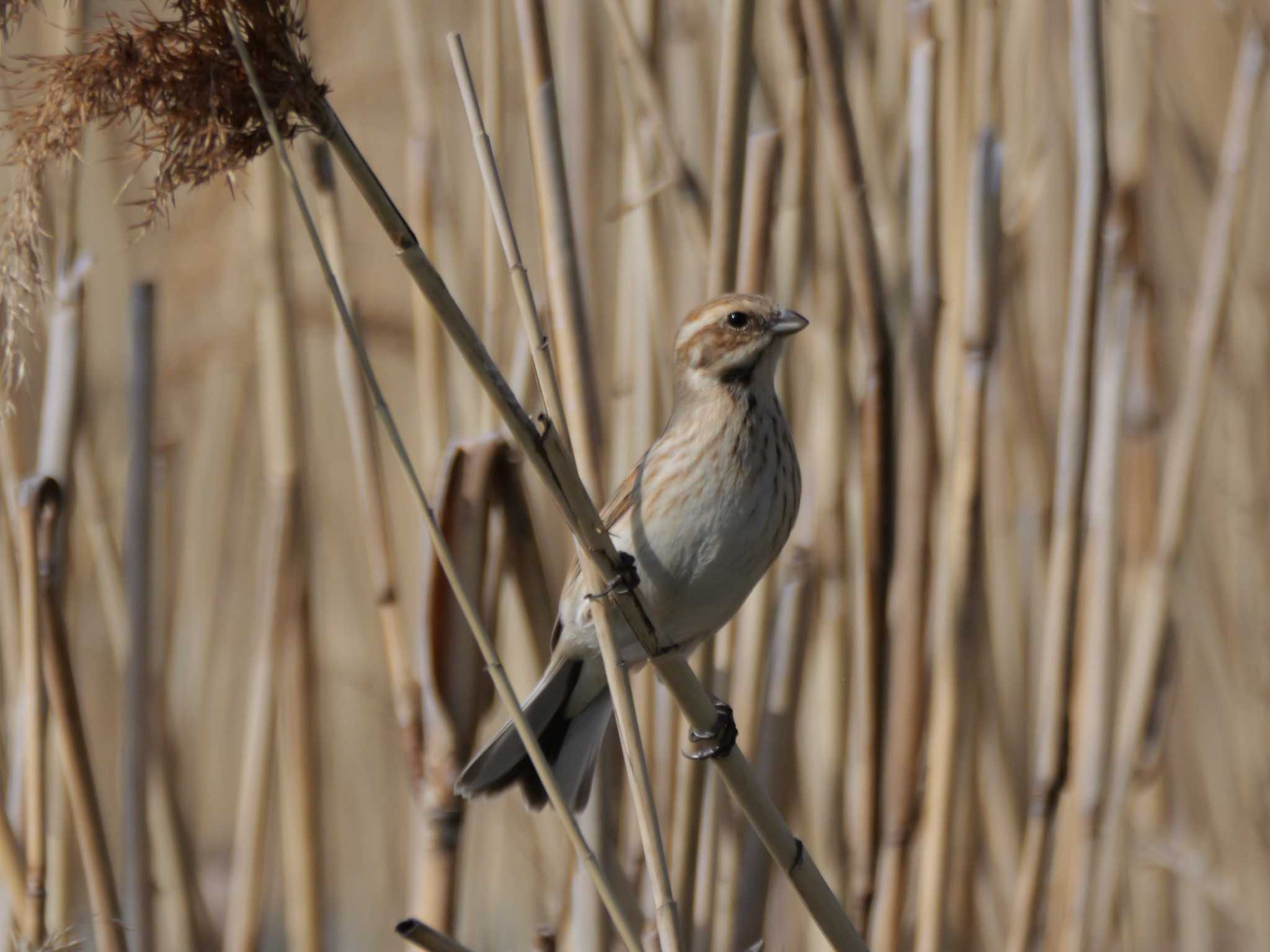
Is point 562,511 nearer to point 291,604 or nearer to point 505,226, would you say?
point 505,226

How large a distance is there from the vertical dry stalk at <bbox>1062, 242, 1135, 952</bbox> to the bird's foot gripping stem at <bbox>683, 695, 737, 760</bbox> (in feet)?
1.61

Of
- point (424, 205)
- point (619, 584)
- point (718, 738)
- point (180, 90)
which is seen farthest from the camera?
point (424, 205)

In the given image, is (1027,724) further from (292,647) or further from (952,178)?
(292,647)

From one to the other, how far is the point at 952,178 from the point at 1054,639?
59 centimetres

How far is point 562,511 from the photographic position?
38.1 inches

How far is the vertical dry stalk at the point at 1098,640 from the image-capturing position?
163cm

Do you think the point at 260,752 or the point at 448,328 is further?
the point at 260,752

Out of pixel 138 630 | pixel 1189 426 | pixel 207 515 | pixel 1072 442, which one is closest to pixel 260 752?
pixel 138 630

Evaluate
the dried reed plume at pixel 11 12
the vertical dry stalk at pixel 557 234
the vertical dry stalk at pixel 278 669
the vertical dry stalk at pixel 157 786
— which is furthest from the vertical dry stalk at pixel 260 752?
the dried reed plume at pixel 11 12

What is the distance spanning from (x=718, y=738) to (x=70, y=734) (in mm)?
836

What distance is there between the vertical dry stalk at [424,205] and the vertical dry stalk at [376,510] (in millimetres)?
80

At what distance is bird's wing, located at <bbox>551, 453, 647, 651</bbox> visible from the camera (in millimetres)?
1620

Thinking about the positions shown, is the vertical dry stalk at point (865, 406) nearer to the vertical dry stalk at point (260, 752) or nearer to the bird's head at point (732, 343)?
the bird's head at point (732, 343)

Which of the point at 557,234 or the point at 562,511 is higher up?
the point at 557,234
